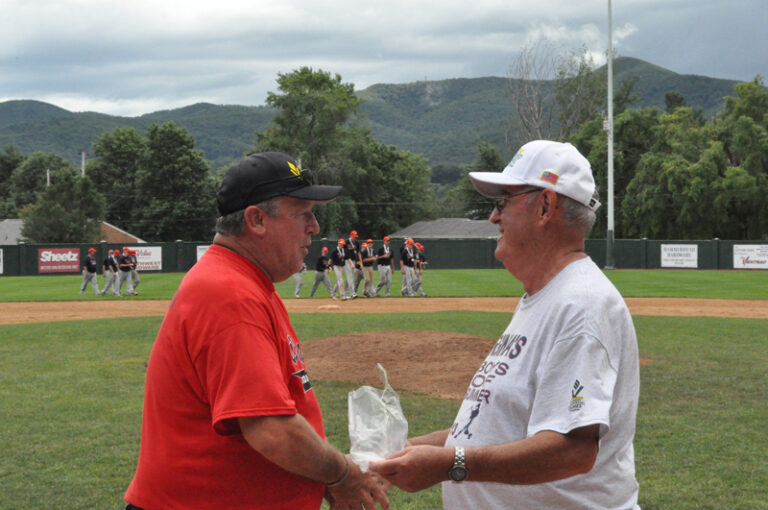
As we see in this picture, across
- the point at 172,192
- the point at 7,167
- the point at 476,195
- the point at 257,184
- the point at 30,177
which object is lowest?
the point at 257,184

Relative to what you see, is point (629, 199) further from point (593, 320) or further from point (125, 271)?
point (593, 320)

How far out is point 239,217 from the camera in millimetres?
2725

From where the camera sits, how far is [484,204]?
87875mm

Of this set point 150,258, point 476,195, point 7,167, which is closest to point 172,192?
point 7,167

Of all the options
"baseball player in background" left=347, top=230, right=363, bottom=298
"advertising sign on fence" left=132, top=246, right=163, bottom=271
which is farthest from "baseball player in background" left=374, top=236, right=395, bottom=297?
"advertising sign on fence" left=132, top=246, right=163, bottom=271

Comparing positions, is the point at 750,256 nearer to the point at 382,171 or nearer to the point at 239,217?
the point at 239,217

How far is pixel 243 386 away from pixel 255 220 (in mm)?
666

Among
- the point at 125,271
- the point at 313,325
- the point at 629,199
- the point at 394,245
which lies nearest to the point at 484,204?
the point at 629,199

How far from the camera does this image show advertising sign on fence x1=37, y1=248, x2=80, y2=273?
42.7 meters

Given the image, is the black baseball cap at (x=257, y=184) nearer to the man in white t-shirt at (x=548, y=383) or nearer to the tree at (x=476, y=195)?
the man in white t-shirt at (x=548, y=383)

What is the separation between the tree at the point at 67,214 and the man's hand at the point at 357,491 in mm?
55870

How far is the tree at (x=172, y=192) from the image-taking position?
74938mm

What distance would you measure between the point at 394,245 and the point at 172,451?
145 feet

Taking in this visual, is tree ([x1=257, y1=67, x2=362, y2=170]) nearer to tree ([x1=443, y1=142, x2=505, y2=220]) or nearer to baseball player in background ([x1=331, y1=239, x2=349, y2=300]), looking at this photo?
tree ([x1=443, y1=142, x2=505, y2=220])
